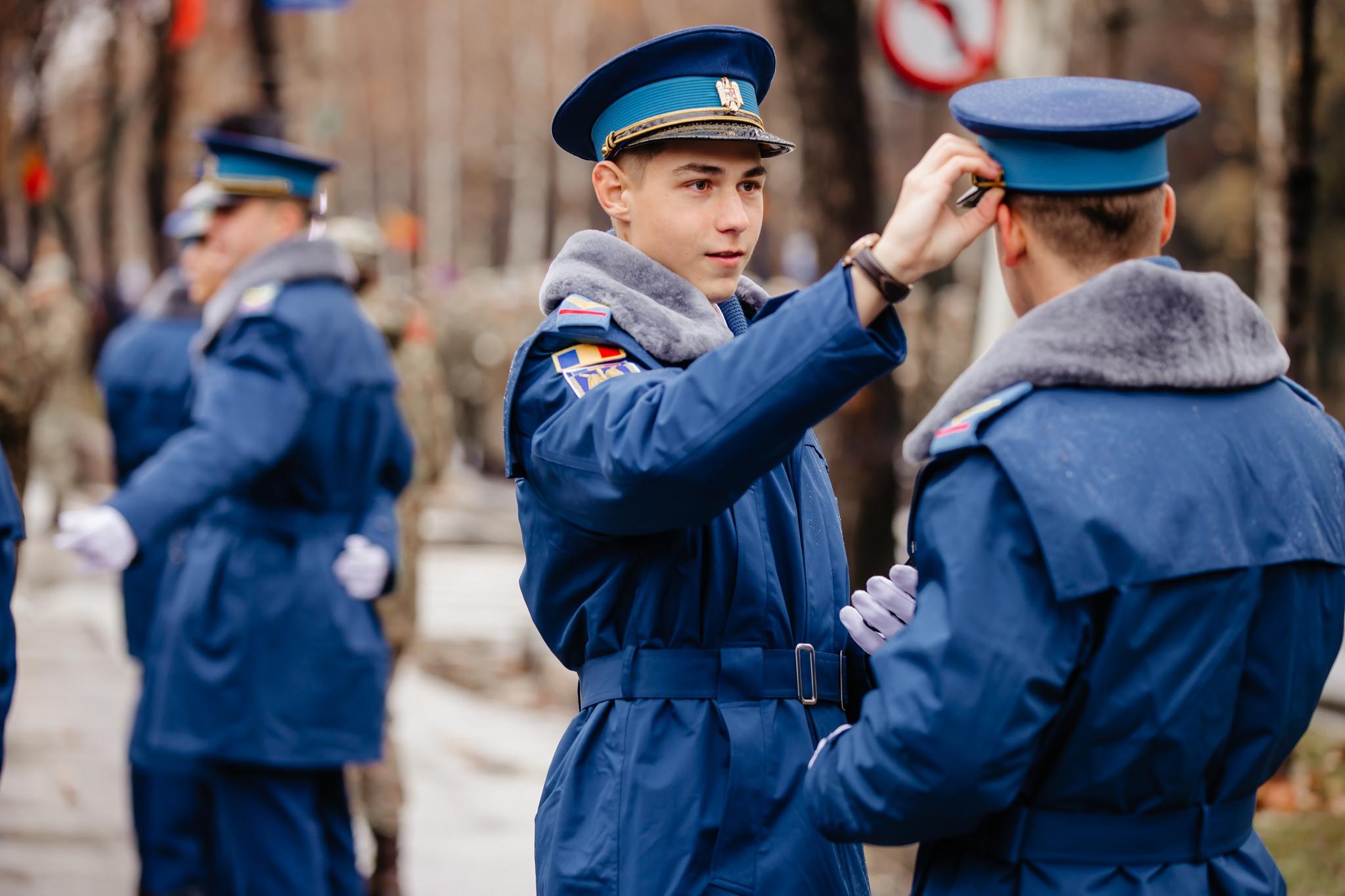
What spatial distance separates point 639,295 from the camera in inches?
109

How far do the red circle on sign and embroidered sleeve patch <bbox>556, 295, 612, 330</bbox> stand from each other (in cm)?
510

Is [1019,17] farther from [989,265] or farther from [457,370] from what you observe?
[457,370]

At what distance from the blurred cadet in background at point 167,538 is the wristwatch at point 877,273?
261 centimetres

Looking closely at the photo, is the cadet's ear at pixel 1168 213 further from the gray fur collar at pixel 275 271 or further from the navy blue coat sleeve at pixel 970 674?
the gray fur collar at pixel 275 271

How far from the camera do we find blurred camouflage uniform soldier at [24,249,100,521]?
51.4ft

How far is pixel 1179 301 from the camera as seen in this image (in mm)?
2256

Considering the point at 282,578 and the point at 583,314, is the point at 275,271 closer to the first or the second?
→ the point at 282,578

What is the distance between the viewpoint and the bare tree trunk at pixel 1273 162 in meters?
7.15

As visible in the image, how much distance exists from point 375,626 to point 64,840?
2.23m

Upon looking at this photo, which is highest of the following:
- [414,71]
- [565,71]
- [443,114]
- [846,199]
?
[414,71]

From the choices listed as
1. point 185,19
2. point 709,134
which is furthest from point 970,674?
point 185,19

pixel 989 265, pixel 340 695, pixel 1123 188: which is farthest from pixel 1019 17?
pixel 1123 188

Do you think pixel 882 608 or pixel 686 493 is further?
pixel 882 608

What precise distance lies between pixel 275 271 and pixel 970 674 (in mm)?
3354
